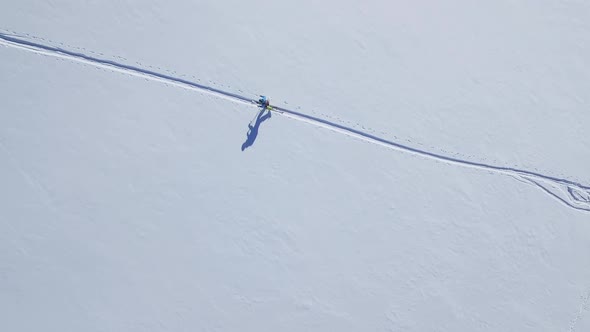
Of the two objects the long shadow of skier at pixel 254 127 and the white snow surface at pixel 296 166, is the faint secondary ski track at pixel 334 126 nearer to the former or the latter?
the white snow surface at pixel 296 166

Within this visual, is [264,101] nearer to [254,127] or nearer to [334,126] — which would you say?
[254,127]

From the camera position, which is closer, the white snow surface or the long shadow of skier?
the white snow surface

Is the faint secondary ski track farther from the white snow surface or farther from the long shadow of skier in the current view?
the long shadow of skier

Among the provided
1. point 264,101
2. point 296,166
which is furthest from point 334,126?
point 264,101

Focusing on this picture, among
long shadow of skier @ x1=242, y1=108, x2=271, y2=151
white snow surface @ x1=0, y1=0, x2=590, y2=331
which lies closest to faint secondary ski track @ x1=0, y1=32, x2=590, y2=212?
white snow surface @ x1=0, y1=0, x2=590, y2=331

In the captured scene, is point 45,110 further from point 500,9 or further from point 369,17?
point 500,9

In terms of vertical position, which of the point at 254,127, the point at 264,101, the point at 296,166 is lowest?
the point at 296,166

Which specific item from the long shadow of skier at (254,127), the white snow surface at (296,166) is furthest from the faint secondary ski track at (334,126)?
the long shadow of skier at (254,127)
